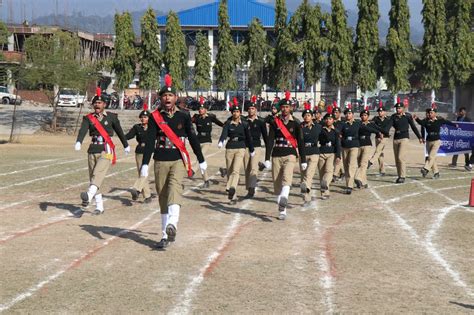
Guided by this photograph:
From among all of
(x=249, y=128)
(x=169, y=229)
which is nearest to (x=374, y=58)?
(x=249, y=128)

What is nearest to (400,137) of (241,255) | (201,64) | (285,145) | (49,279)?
(285,145)

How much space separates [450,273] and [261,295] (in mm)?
2524

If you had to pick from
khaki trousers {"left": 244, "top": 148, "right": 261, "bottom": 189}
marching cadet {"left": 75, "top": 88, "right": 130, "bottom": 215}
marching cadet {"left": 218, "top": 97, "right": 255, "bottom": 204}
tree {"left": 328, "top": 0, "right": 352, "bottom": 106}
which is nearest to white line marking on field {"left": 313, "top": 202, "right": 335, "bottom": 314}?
marching cadet {"left": 75, "top": 88, "right": 130, "bottom": 215}

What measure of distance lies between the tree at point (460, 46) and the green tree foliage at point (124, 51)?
21.3 meters

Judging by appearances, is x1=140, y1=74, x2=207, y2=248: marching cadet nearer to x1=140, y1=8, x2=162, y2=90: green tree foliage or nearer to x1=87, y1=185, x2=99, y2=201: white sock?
x1=87, y1=185, x2=99, y2=201: white sock

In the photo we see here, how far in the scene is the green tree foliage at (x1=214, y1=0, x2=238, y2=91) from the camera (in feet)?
156

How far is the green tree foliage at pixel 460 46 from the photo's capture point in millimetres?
43781

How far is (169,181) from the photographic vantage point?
31.6 feet

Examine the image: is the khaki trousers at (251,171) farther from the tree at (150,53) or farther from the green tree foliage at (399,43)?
the tree at (150,53)

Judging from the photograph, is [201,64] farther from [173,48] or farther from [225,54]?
[173,48]

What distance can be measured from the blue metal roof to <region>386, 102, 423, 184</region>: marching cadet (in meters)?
54.8

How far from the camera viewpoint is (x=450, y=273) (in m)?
8.12

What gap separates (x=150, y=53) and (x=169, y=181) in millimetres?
37671

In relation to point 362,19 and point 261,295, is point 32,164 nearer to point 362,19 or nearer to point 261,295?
point 261,295
